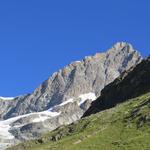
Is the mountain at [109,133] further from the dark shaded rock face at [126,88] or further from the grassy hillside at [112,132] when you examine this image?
the dark shaded rock face at [126,88]

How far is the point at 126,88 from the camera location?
438 feet

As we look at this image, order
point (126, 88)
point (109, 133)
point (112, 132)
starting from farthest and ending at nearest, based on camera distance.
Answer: point (126, 88), point (112, 132), point (109, 133)

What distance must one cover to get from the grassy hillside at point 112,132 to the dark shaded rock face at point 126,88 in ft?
90.3

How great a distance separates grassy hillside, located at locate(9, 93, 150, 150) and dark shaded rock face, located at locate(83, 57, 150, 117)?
27528 millimetres

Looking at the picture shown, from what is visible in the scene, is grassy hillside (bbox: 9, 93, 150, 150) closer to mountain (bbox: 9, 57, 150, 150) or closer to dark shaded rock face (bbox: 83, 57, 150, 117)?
mountain (bbox: 9, 57, 150, 150)

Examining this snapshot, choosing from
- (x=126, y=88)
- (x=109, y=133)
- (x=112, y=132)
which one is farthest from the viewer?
(x=126, y=88)

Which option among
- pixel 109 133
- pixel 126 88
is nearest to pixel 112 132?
pixel 109 133

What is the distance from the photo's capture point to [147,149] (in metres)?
61.4

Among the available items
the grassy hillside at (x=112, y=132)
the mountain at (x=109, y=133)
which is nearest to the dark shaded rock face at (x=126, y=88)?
the mountain at (x=109, y=133)

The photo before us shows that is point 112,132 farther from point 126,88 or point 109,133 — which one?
point 126,88

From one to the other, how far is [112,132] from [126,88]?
57.7 m

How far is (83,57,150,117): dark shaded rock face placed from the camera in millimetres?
126688

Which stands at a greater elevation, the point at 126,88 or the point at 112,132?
the point at 126,88

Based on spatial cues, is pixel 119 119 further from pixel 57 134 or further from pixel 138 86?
pixel 138 86
